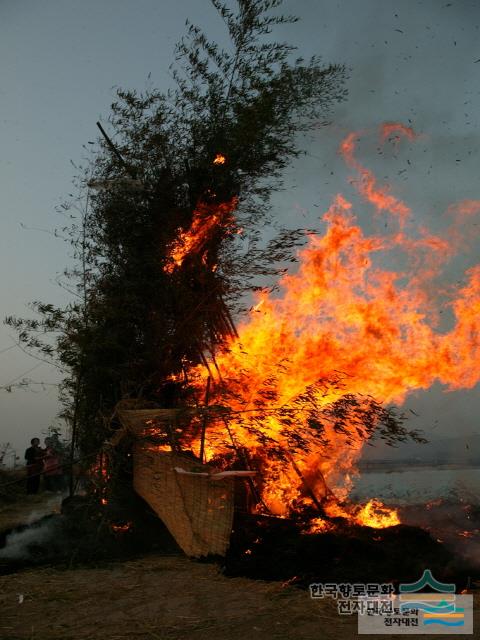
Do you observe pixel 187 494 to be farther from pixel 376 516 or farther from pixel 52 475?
pixel 52 475

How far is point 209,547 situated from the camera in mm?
8305

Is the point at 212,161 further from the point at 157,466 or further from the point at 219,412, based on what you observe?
the point at 157,466

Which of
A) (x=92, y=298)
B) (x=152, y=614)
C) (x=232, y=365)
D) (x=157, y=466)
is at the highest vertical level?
(x=92, y=298)

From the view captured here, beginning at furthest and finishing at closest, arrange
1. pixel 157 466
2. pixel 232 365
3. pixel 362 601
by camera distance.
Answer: pixel 232 365, pixel 157 466, pixel 362 601

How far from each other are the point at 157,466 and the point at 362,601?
422cm

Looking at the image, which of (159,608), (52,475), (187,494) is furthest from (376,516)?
(52,475)

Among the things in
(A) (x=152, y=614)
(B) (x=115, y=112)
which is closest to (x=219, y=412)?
(A) (x=152, y=614)

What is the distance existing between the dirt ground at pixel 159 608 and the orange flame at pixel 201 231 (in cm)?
662

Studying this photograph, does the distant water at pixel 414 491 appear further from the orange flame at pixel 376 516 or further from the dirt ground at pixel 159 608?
the dirt ground at pixel 159 608

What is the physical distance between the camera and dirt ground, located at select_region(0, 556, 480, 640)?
5.45 meters

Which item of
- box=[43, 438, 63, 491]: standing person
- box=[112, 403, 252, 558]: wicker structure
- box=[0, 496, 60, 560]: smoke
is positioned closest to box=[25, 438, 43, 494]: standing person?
box=[43, 438, 63, 491]: standing person

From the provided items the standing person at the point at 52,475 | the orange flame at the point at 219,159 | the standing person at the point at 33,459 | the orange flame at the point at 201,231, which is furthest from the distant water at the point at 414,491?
the standing person at the point at 33,459

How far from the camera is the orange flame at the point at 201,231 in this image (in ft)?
39.9

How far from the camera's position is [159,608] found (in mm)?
6215
